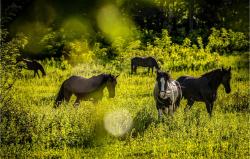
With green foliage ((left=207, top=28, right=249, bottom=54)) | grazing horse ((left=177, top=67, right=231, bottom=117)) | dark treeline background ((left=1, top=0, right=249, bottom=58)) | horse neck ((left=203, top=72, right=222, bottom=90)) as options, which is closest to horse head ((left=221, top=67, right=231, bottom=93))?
grazing horse ((left=177, top=67, right=231, bottom=117))

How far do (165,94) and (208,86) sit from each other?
2.90 metres

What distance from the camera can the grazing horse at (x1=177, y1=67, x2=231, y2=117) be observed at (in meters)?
18.3

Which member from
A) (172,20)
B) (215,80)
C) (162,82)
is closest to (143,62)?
(215,80)

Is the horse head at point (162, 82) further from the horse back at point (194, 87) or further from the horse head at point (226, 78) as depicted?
the horse head at point (226, 78)

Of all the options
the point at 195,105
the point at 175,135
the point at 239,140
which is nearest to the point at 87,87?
the point at 195,105

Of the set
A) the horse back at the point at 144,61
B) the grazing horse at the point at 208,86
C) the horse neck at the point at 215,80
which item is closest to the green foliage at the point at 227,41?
the horse back at the point at 144,61

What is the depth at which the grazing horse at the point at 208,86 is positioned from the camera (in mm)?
18286

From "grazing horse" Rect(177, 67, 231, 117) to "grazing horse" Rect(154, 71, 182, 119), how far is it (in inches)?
44.1

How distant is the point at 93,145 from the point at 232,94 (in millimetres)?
10584

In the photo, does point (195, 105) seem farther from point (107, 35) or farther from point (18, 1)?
point (107, 35)

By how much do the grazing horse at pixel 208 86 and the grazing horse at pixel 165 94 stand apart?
112 cm

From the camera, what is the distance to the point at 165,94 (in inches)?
634

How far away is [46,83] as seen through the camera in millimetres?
28203

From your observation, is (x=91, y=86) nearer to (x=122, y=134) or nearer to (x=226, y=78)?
(x=226, y=78)
